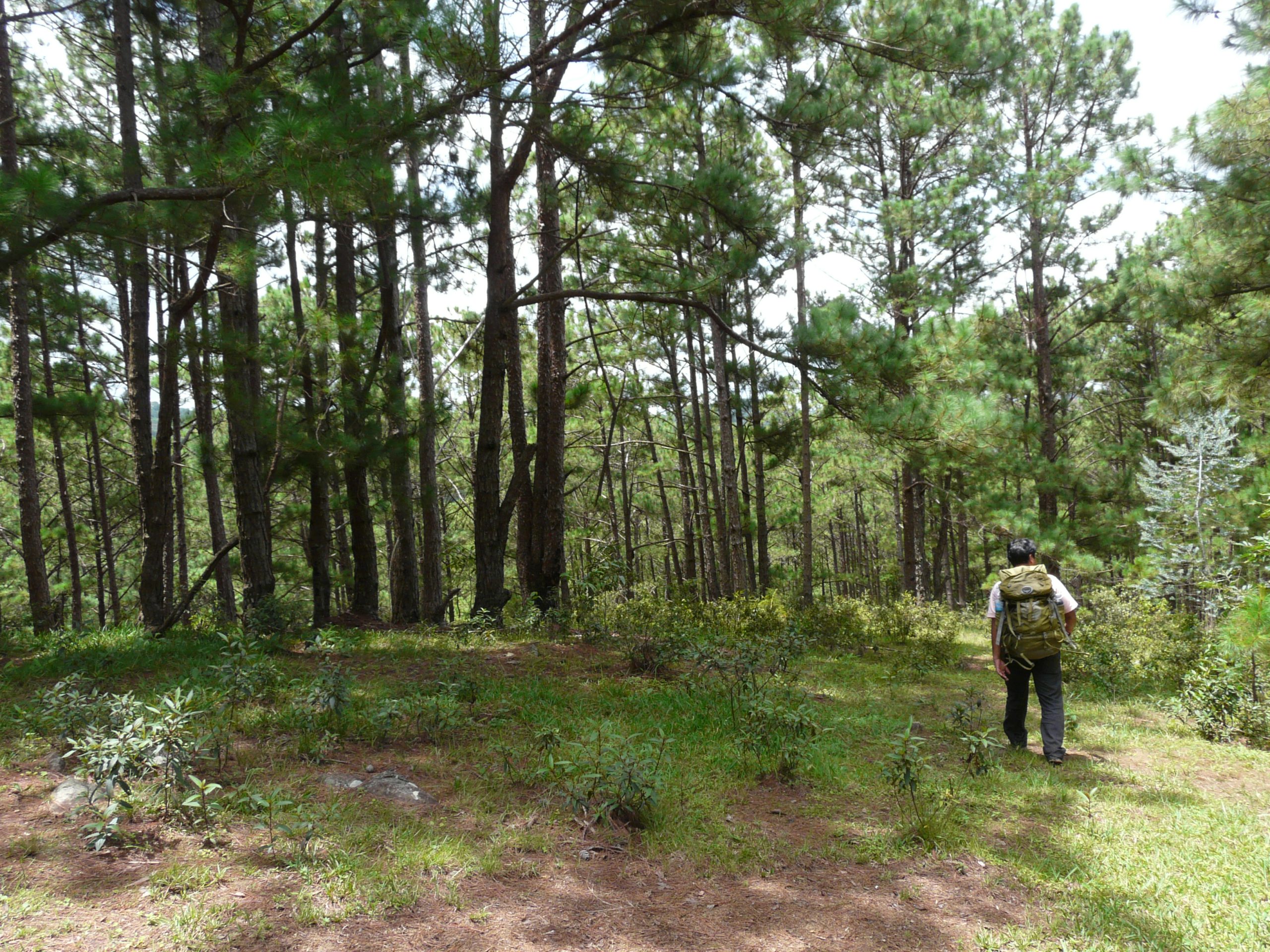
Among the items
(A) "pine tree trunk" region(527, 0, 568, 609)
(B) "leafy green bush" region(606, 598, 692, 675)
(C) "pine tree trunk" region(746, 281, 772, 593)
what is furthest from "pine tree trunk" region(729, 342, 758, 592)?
(A) "pine tree trunk" region(527, 0, 568, 609)

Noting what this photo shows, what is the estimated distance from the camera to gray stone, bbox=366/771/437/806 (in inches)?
137

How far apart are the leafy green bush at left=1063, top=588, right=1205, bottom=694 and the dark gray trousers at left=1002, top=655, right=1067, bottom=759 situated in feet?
11.1

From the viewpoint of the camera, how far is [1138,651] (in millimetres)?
8742

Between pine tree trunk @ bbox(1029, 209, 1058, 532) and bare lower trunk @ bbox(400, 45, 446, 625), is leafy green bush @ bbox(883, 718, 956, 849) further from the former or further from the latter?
pine tree trunk @ bbox(1029, 209, 1058, 532)

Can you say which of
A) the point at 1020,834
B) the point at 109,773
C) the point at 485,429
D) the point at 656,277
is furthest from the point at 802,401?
the point at 109,773

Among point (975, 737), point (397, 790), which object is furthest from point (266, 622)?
point (975, 737)

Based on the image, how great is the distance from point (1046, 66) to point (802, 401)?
8209mm

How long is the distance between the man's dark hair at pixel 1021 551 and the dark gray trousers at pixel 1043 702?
0.70 m

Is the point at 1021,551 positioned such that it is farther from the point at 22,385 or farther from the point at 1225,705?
the point at 22,385

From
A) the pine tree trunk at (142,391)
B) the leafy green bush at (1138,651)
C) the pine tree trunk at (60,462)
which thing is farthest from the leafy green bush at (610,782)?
the pine tree trunk at (60,462)

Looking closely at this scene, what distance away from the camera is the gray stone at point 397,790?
3.49 metres

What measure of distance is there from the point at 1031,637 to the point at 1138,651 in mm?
5311

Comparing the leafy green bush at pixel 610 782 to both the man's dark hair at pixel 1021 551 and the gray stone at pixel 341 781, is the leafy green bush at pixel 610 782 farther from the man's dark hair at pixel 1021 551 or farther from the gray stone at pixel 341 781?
the man's dark hair at pixel 1021 551

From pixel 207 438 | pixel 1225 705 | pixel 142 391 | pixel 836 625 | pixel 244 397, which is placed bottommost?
pixel 836 625
